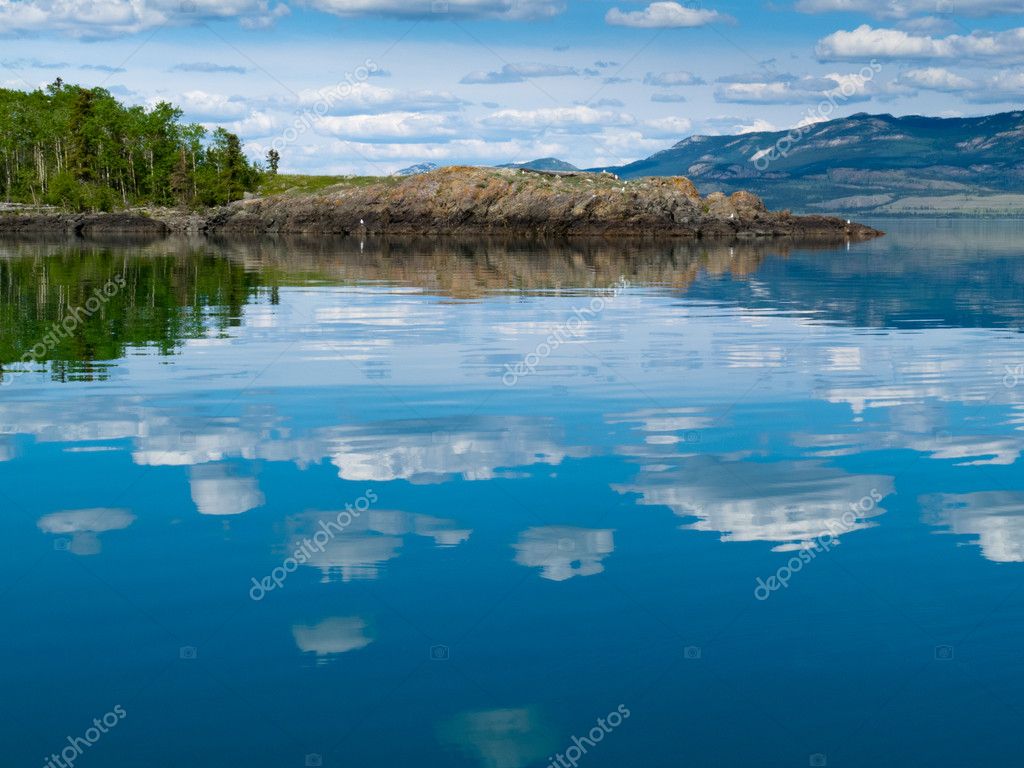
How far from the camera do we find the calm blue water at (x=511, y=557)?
366 inches

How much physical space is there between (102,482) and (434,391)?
8.98m

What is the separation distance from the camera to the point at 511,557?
13211 millimetres

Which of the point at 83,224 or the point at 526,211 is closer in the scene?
the point at 526,211

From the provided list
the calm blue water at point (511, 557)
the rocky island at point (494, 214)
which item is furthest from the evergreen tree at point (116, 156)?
the calm blue water at point (511, 557)

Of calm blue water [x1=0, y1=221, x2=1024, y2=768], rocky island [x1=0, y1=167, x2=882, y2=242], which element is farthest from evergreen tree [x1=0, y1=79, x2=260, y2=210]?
calm blue water [x1=0, y1=221, x2=1024, y2=768]

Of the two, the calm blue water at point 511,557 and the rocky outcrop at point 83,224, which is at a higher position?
the rocky outcrop at point 83,224

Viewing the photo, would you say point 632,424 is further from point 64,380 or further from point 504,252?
point 504,252

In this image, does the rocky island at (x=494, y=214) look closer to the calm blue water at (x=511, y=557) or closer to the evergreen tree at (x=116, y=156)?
the evergreen tree at (x=116, y=156)

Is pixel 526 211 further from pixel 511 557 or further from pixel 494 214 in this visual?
pixel 511 557

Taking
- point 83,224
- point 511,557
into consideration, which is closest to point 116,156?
point 83,224

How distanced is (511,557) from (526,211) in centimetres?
13236

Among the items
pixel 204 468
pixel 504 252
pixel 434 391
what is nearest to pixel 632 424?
pixel 434 391

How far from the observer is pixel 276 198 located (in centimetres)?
16212

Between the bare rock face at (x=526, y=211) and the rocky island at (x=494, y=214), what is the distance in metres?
0.12
